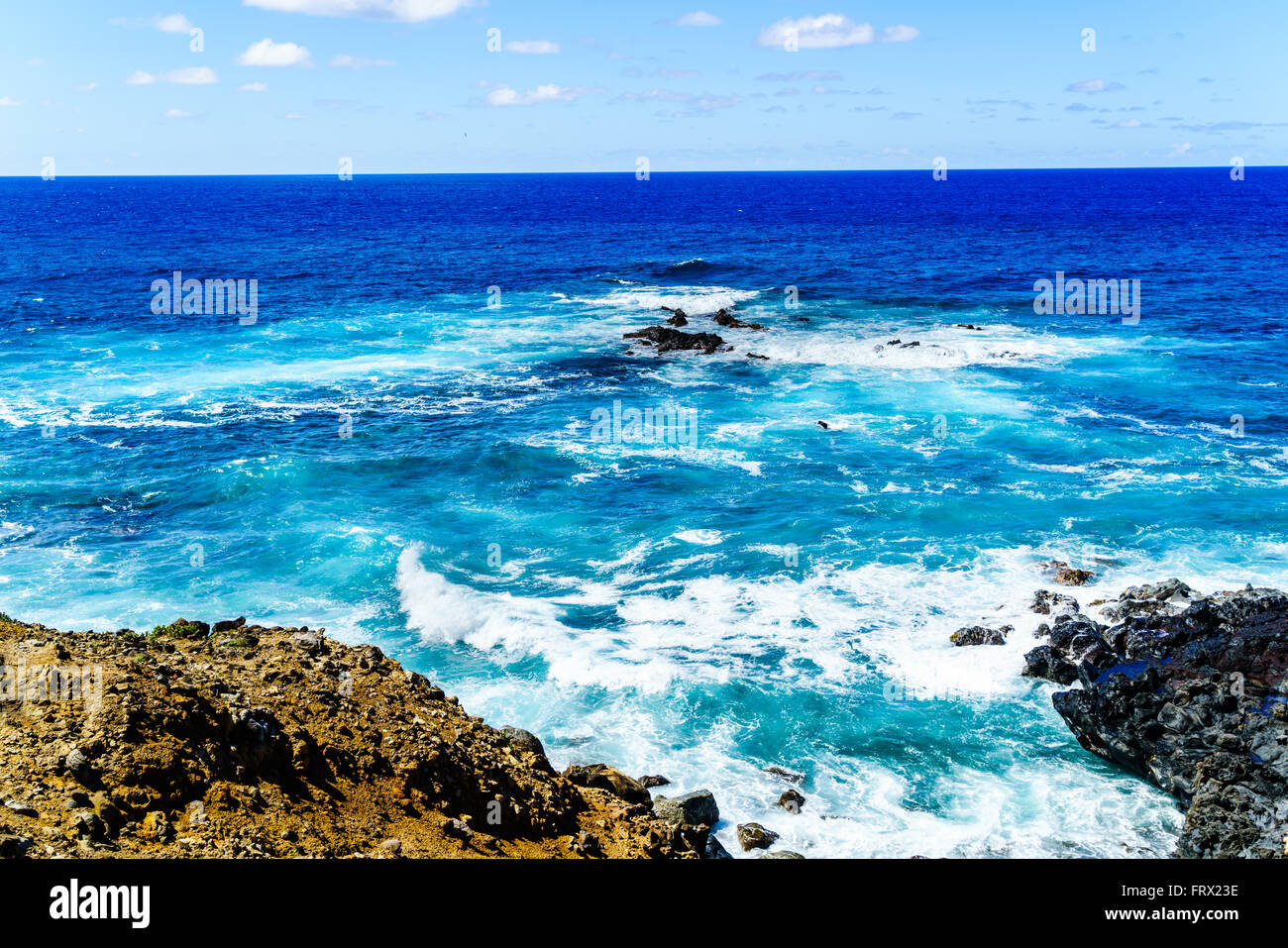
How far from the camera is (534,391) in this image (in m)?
52.8

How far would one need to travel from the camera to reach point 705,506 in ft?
119

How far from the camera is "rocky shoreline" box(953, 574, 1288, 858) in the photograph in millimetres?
18328

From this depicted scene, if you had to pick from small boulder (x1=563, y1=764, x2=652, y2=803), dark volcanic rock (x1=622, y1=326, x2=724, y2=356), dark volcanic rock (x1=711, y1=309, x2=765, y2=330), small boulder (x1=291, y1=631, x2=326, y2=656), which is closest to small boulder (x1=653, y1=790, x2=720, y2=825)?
small boulder (x1=563, y1=764, x2=652, y2=803)

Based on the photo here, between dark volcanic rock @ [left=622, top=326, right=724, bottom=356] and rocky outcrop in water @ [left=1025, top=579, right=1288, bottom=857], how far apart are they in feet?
124

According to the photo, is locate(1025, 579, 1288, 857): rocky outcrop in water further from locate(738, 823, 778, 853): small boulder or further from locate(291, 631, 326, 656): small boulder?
locate(291, 631, 326, 656): small boulder

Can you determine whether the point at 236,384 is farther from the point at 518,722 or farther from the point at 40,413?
the point at 518,722

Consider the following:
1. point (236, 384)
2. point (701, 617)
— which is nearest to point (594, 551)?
point (701, 617)

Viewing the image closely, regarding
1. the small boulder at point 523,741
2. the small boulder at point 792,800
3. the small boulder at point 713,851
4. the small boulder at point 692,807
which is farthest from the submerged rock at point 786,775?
the small boulder at point 523,741

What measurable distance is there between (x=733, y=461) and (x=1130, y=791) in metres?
23.2

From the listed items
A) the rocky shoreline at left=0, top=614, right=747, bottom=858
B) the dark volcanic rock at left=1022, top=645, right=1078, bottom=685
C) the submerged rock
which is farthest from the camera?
the dark volcanic rock at left=1022, top=645, right=1078, bottom=685

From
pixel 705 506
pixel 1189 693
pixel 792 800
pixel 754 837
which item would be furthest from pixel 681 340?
pixel 754 837

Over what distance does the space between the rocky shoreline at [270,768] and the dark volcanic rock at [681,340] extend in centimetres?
4676

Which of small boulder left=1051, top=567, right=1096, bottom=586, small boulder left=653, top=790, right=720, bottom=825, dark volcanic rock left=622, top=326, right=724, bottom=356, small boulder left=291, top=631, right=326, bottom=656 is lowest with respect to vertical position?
small boulder left=653, top=790, right=720, bottom=825

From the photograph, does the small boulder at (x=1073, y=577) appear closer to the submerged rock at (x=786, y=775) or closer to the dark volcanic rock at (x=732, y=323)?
A: the submerged rock at (x=786, y=775)
